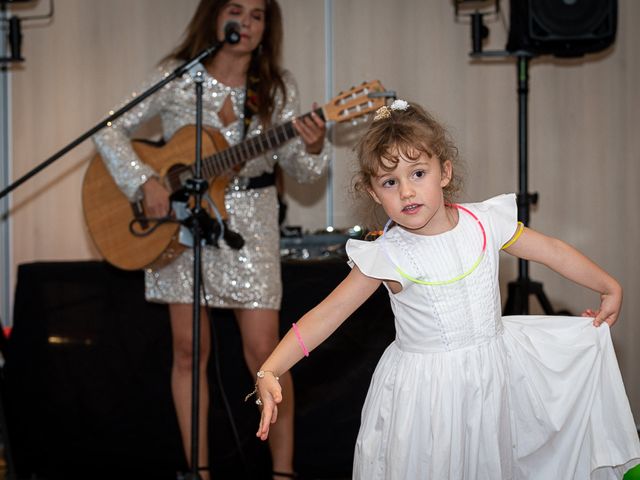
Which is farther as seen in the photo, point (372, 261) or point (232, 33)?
point (232, 33)

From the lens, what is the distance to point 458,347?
6.70 ft

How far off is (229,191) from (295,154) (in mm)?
256

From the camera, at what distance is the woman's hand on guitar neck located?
3.03m

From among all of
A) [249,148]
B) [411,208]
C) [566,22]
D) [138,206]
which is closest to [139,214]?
[138,206]


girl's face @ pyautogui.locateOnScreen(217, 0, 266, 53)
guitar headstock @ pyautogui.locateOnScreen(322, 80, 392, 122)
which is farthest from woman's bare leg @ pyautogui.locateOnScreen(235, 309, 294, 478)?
girl's face @ pyautogui.locateOnScreen(217, 0, 266, 53)

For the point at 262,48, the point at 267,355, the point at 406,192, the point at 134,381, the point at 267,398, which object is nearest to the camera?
the point at 267,398

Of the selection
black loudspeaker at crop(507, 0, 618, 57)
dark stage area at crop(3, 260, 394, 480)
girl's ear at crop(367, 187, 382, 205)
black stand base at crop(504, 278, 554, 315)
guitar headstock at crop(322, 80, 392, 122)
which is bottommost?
dark stage area at crop(3, 260, 394, 480)

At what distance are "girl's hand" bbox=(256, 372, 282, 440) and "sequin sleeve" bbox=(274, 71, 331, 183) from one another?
1350 millimetres

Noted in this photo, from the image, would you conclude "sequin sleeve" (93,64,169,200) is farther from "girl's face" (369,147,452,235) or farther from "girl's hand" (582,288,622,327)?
"girl's hand" (582,288,622,327)

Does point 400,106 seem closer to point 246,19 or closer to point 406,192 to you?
point 406,192

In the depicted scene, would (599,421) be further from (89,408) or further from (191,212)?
(89,408)

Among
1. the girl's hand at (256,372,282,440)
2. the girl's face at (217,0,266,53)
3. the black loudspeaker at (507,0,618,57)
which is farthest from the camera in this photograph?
the black loudspeaker at (507,0,618,57)

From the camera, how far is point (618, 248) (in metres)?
4.17

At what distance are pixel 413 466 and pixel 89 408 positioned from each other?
1831 millimetres
